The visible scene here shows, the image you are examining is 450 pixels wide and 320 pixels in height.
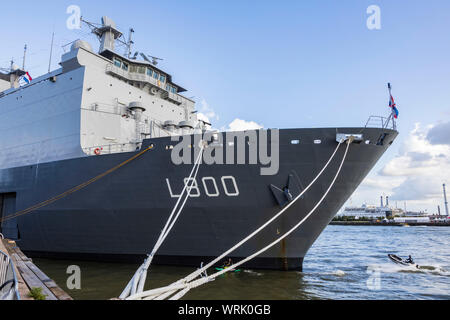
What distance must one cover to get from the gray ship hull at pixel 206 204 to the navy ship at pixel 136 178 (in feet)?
0.11

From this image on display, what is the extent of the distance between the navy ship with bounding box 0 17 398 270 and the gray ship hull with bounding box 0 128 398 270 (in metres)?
0.03

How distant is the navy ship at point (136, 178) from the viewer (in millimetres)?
8828

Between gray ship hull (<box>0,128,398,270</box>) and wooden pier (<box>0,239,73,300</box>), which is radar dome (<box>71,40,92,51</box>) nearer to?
gray ship hull (<box>0,128,398,270</box>)

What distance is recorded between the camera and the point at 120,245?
10.1 meters

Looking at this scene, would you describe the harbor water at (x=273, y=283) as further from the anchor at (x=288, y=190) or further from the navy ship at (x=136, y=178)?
the anchor at (x=288, y=190)

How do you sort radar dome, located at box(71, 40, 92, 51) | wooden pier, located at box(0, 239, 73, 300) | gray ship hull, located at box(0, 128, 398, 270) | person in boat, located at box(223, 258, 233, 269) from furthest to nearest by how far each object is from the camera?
radar dome, located at box(71, 40, 92, 51) < person in boat, located at box(223, 258, 233, 269) < gray ship hull, located at box(0, 128, 398, 270) < wooden pier, located at box(0, 239, 73, 300)

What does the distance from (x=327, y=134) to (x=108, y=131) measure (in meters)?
8.50

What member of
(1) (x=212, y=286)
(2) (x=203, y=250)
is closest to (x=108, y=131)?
(2) (x=203, y=250)

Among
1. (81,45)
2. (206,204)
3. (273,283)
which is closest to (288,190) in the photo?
(206,204)

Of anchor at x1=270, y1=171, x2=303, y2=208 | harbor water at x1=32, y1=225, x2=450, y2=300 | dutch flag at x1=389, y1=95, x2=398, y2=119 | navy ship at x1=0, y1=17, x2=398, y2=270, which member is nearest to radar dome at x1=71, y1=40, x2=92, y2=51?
navy ship at x1=0, y1=17, x2=398, y2=270

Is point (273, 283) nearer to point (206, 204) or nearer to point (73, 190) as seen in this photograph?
point (206, 204)

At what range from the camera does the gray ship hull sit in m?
8.82

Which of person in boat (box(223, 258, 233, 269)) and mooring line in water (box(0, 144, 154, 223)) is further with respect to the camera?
mooring line in water (box(0, 144, 154, 223))

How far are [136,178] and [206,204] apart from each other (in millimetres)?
2652
